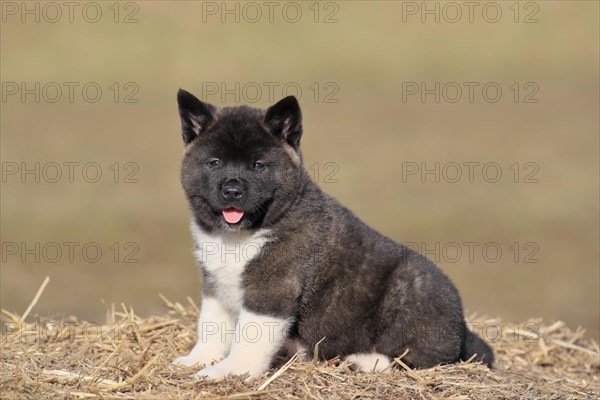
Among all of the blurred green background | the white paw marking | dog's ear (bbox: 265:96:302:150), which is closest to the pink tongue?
dog's ear (bbox: 265:96:302:150)

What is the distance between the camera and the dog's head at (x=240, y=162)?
8.09m

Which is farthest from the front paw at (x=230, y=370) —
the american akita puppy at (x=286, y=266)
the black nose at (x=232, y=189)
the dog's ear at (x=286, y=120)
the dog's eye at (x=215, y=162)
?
the dog's ear at (x=286, y=120)

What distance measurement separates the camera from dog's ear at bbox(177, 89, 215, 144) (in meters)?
8.20

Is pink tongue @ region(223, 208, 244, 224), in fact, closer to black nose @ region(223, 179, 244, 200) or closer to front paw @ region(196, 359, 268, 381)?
black nose @ region(223, 179, 244, 200)

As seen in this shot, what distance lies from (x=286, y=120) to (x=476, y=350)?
3.06 metres

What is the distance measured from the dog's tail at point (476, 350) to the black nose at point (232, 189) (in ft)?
8.74

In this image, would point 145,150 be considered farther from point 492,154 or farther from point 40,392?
point 40,392

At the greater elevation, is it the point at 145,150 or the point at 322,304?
the point at 322,304

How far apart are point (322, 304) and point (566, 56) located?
103 feet

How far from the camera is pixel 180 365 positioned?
7969 millimetres

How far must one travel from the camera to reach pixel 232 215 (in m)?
8.11

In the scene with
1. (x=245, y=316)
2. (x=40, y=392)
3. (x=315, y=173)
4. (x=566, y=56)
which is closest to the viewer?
(x=40, y=392)

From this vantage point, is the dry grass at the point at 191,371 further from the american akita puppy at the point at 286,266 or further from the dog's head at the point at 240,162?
the dog's head at the point at 240,162

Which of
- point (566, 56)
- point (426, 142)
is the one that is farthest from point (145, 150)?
point (566, 56)
